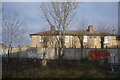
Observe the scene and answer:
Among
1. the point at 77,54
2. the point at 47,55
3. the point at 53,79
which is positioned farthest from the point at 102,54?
the point at 53,79

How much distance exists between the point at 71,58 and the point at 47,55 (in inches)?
151

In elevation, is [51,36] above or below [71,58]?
above

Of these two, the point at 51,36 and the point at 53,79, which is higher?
the point at 51,36

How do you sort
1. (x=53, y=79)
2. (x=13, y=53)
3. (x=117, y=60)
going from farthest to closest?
(x=13, y=53) → (x=117, y=60) → (x=53, y=79)

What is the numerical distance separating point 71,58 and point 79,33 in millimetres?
8465

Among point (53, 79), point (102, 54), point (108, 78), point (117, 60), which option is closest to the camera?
point (53, 79)

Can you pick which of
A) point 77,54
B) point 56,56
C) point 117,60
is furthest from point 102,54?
point 56,56

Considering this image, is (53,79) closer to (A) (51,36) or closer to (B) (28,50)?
(B) (28,50)

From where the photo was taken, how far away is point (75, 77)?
10453mm

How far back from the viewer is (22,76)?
34.4 ft

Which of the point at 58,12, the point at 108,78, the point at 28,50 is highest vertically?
the point at 58,12

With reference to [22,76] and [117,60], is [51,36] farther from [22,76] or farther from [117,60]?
[22,76]

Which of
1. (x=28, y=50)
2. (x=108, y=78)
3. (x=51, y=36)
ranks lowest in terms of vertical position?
(x=108, y=78)

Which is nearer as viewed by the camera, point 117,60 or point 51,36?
point 117,60
